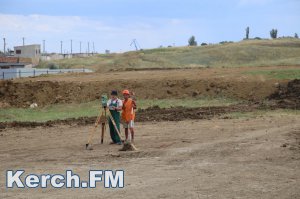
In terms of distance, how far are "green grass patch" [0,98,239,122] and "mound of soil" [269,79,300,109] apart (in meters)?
2.31

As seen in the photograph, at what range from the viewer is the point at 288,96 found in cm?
2619

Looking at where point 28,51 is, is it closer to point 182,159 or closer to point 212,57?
point 212,57

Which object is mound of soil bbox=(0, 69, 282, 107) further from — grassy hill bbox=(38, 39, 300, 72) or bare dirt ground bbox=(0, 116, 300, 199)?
grassy hill bbox=(38, 39, 300, 72)

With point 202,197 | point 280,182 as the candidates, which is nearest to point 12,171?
point 202,197

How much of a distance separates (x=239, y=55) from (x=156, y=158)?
5976cm

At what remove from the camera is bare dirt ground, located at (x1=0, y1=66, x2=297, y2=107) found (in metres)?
29.2

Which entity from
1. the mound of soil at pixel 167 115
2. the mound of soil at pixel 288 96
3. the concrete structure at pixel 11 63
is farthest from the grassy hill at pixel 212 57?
the mound of soil at pixel 167 115

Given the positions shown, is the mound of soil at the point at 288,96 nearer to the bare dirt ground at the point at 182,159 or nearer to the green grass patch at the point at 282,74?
the green grass patch at the point at 282,74

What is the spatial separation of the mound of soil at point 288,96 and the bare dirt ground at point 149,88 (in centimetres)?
71

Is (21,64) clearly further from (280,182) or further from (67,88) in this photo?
(280,182)

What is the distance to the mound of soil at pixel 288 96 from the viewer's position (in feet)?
79.2

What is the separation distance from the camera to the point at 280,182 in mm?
10133

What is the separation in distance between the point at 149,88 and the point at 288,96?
879 centimetres

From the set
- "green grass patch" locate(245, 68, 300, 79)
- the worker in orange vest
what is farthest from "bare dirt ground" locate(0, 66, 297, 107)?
the worker in orange vest
